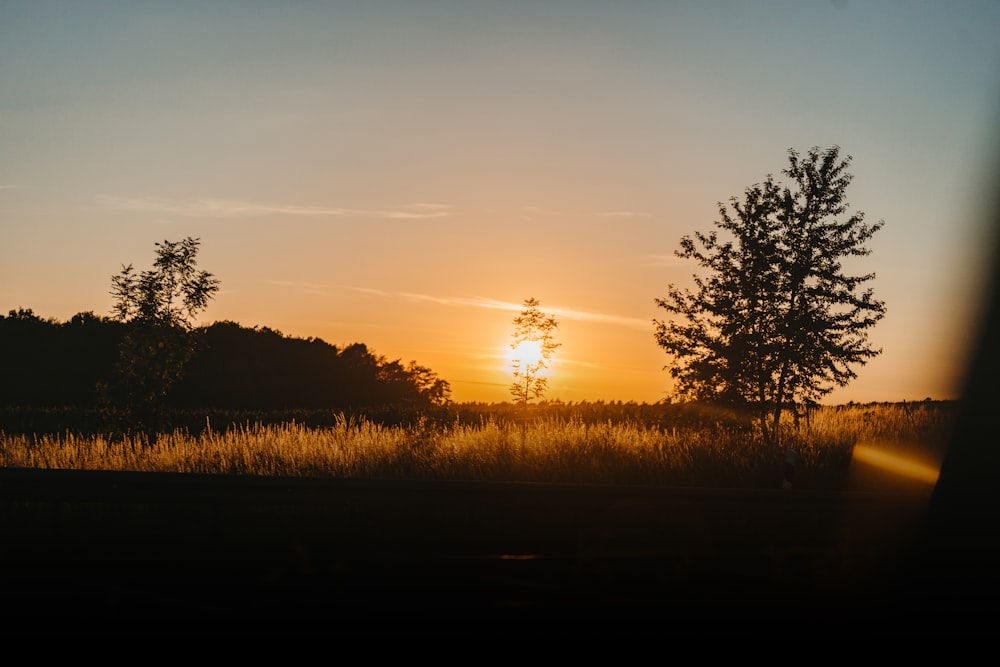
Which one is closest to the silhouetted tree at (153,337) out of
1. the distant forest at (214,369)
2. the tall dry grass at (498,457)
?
the tall dry grass at (498,457)

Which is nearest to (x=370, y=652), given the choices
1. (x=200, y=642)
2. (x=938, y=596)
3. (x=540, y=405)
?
(x=200, y=642)

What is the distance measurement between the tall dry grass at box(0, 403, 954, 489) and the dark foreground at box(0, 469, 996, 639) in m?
3.85

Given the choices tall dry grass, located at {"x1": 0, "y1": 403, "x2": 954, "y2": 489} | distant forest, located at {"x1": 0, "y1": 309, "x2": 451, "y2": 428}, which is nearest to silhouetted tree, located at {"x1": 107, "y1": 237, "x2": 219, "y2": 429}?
tall dry grass, located at {"x1": 0, "y1": 403, "x2": 954, "y2": 489}

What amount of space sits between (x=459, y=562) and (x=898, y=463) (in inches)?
566

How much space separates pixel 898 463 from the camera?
20938mm

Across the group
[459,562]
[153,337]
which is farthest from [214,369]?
[459,562]

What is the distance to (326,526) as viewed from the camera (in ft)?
38.0

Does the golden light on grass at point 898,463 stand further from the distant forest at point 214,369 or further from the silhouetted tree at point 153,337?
the distant forest at point 214,369

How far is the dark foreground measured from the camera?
24.3ft

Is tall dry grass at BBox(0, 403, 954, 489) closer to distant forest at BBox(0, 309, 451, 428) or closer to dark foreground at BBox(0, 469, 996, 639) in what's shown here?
dark foreground at BBox(0, 469, 996, 639)

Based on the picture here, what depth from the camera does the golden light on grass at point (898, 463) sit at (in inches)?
756

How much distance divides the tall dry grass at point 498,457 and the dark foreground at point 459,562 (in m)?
3.85

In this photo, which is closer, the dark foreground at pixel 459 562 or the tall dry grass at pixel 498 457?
the dark foreground at pixel 459 562

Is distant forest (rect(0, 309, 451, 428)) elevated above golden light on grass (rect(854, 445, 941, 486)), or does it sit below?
above
